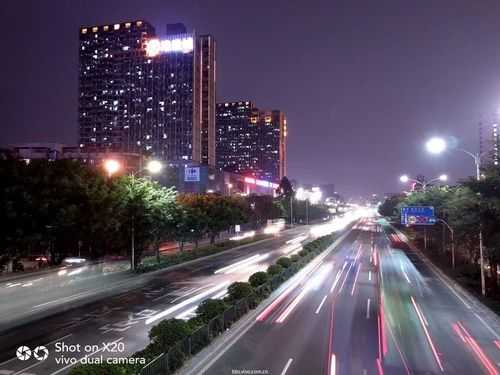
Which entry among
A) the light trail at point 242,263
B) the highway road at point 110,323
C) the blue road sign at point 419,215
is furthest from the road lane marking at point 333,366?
the blue road sign at point 419,215

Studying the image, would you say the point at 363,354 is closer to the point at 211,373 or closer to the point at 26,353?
the point at 211,373

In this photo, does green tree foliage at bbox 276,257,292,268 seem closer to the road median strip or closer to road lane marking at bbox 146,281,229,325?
the road median strip

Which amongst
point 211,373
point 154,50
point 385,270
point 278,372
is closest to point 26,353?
point 211,373

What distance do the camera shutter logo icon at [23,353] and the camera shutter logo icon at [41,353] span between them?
0.94 feet

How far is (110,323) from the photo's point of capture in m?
23.7

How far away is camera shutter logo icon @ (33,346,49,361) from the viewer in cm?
1824

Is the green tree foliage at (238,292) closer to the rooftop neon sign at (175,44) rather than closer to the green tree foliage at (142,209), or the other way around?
the green tree foliage at (142,209)

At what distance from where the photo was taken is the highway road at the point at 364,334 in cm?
1698

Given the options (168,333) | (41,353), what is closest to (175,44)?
(41,353)

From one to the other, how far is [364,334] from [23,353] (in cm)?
1692

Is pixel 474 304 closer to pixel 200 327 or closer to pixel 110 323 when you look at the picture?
pixel 200 327

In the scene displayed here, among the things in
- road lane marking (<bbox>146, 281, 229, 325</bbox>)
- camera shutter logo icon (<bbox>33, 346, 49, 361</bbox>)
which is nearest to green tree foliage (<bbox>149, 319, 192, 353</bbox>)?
camera shutter logo icon (<bbox>33, 346, 49, 361</bbox>)

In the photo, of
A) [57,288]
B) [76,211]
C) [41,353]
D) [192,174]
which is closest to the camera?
[41,353]

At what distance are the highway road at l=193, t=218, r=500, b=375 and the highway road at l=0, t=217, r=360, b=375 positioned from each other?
18.1 feet
